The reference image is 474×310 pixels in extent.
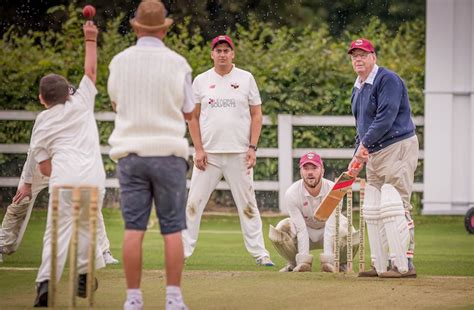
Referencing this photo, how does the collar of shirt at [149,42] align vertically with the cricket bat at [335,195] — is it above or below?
above

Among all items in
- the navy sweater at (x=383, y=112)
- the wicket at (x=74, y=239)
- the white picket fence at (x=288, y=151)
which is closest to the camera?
the wicket at (x=74, y=239)

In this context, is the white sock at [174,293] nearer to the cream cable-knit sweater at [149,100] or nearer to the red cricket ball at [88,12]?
the cream cable-knit sweater at [149,100]

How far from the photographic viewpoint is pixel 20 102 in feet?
56.6

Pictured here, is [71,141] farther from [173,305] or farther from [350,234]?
[350,234]

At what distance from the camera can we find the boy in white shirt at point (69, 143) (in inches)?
318

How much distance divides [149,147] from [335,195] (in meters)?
2.83

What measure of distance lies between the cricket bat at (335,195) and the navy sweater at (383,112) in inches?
10.7

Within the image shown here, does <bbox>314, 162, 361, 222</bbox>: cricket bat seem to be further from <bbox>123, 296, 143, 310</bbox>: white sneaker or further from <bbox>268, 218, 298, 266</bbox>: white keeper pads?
<bbox>123, 296, 143, 310</bbox>: white sneaker

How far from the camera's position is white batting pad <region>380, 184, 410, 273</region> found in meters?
9.52

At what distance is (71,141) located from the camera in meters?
8.12

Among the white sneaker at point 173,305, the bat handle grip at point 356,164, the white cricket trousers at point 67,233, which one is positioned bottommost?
the white sneaker at point 173,305

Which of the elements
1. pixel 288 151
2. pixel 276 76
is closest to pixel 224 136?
pixel 288 151

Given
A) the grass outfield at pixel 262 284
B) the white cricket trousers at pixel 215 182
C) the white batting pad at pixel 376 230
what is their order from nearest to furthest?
the grass outfield at pixel 262 284, the white batting pad at pixel 376 230, the white cricket trousers at pixel 215 182

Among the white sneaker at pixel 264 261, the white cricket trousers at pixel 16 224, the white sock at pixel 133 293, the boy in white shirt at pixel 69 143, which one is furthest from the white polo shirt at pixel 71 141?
the white sneaker at pixel 264 261
